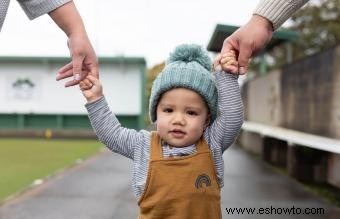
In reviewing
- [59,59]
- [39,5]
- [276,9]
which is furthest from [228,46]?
[59,59]

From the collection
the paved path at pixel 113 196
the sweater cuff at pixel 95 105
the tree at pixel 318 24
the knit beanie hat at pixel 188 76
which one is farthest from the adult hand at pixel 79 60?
the tree at pixel 318 24

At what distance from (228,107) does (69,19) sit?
811 millimetres

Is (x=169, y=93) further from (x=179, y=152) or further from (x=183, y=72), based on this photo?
(x=179, y=152)

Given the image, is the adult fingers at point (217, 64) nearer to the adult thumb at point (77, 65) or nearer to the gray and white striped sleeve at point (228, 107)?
the gray and white striped sleeve at point (228, 107)

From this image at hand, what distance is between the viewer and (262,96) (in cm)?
1703

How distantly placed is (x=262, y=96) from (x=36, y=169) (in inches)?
332

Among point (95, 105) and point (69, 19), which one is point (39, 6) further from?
point (95, 105)

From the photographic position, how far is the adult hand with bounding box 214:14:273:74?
220 centimetres

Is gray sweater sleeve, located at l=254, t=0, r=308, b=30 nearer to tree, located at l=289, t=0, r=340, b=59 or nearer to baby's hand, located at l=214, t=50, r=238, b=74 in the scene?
baby's hand, located at l=214, t=50, r=238, b=74

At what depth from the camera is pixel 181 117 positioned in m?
2.43

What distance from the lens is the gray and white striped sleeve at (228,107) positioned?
2.43 meters

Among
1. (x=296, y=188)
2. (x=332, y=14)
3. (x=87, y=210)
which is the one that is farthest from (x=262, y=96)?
(x=332, y=14)

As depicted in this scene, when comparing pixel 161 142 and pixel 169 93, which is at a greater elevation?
pixel 169 93

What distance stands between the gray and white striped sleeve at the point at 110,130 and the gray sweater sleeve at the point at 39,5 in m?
0.46
